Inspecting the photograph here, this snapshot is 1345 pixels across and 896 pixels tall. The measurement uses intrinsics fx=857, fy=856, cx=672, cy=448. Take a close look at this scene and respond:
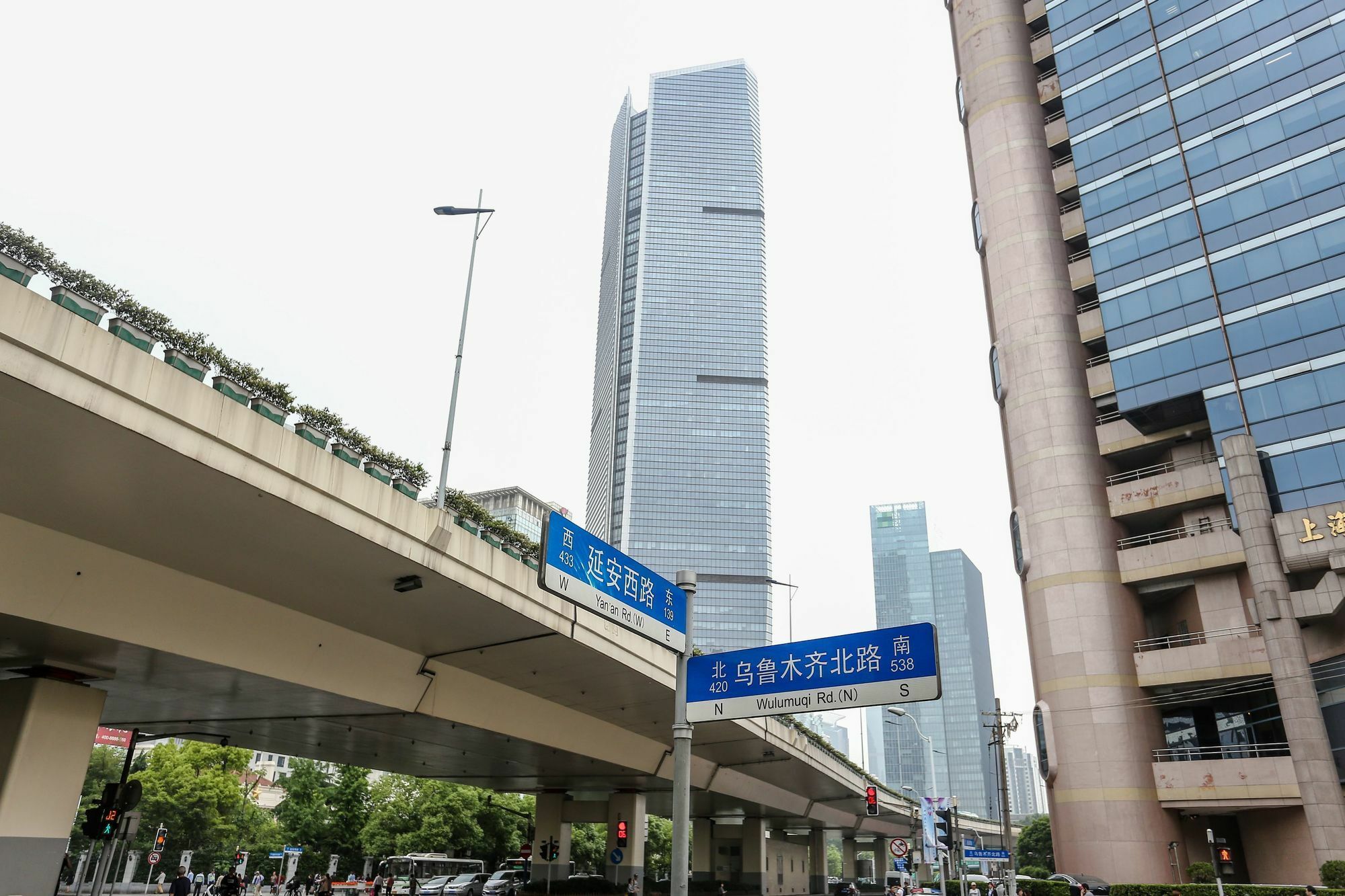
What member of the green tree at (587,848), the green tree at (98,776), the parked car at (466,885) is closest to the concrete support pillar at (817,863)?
the green tree at (587,848)

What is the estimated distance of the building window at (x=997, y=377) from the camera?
1805 inches

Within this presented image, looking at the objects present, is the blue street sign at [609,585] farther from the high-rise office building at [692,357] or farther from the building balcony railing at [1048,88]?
the high-rise office building at [692,357]

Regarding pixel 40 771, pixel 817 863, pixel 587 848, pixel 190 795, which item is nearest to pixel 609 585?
pixel 40 771

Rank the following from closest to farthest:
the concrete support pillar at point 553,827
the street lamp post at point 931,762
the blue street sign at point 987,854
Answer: the street lamp post at point 931,762, the blue street sign at point 987,854, the concrete support pillar at point 553,827

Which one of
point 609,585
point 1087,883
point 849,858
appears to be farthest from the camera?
point 849,858

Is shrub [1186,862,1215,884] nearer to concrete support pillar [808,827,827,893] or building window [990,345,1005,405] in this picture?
building window [990,345,1005,405]

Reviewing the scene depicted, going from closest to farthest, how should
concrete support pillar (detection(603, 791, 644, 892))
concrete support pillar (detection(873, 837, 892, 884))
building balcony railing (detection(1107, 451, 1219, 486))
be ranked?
concrete support pillar (detection(603, 791, 644, 892))
building balcony railing (detection(1107, 451, 1219, 486))
concrete support pillar (detection(873, 837, 892, 884))

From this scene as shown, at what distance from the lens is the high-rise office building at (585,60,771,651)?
488 ft

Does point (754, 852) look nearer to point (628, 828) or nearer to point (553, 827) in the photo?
point (628, 828)

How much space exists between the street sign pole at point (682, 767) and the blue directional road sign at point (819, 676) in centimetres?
12

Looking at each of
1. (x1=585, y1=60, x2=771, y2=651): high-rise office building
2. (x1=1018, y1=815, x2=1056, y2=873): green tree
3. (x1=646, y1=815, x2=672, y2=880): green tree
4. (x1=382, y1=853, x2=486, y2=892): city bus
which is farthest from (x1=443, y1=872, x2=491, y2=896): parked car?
(x1=585, y1=60, x2=771, y2=651): high-rise office building

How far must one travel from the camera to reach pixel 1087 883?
3384cm

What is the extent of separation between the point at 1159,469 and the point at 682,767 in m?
38.9

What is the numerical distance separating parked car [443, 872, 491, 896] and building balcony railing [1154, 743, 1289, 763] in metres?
31.3
